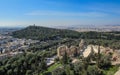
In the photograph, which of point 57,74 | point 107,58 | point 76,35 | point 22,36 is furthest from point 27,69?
point 22,36

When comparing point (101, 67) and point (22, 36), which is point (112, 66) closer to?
point (101, 67)

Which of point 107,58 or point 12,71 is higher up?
point 107,58

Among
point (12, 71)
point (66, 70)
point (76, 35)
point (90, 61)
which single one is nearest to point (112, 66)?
point (90, 61)

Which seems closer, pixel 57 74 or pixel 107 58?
pixel 57 74

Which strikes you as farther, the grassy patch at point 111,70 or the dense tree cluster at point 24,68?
the dense tree cluster at point 24,68

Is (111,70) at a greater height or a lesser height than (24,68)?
greater

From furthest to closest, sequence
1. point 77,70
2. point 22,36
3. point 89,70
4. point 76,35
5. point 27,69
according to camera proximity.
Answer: point 22,36 → point 76,35 → point 27,69 → point 77,70 → point 89,70

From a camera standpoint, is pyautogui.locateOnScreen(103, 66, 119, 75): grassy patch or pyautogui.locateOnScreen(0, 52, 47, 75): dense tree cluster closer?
pyautogui.locateOnScreen(103, 66, 119, 75): grassy patch

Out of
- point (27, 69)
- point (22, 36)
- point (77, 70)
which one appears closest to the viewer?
→ point (77, 70)

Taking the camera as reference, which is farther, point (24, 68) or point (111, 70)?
point (24, 68)

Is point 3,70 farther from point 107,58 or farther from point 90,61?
point 107,58
